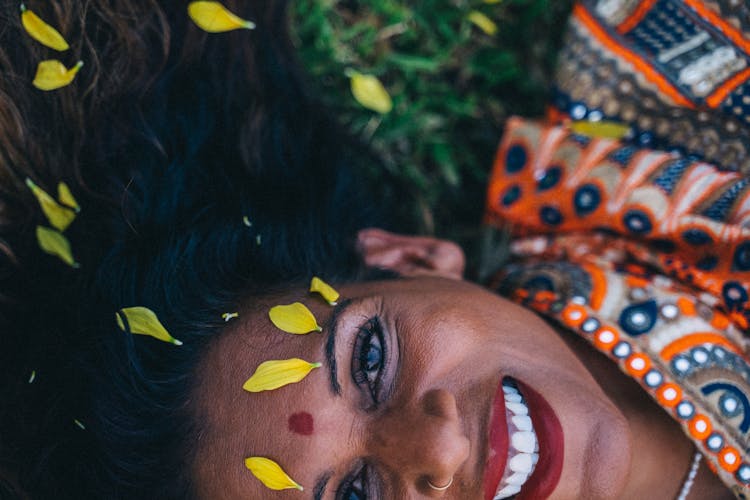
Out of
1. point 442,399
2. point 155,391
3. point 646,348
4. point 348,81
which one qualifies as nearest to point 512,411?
point 442,399

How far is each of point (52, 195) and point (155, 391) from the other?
0.64 meters

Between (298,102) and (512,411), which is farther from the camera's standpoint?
(298,102)

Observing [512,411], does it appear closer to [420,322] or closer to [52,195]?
[420,322]

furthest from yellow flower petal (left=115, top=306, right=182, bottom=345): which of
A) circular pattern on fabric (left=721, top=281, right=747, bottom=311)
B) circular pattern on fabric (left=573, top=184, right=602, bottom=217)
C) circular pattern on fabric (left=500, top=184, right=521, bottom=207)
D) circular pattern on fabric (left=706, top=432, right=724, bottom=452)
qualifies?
circular pattern on fabric (left=721, top=281, right=747, bottom=311)

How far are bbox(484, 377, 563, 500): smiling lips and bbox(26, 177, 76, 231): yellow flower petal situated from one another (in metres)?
1.15

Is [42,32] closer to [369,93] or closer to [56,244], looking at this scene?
[56,244]

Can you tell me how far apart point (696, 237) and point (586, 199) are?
11.9 inches

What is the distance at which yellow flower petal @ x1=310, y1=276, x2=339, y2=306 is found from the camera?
168 centimetres

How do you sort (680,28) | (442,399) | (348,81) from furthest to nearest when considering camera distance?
(348,81) → (680,28) → (442,399)

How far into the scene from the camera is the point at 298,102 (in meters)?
2.23

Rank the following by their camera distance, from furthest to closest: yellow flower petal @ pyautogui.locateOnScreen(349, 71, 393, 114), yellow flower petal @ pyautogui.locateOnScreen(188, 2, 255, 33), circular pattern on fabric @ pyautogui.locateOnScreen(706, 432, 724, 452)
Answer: yellow flower petal @ pyautogui.locateOnScreen(349, 71, 393, 114), yellow flower petal @ pyautogui.locateOnScreen(188, 2, 255, 33), circular pattern on fabric @ pyautogui.locateOnScreen(706, 432, 724, 452)

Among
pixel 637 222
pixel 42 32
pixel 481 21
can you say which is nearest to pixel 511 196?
pixel 637 222

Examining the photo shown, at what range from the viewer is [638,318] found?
1.85 meters

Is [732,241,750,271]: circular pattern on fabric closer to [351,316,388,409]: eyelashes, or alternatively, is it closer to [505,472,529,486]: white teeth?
[505,472,529,486]: white teeth
